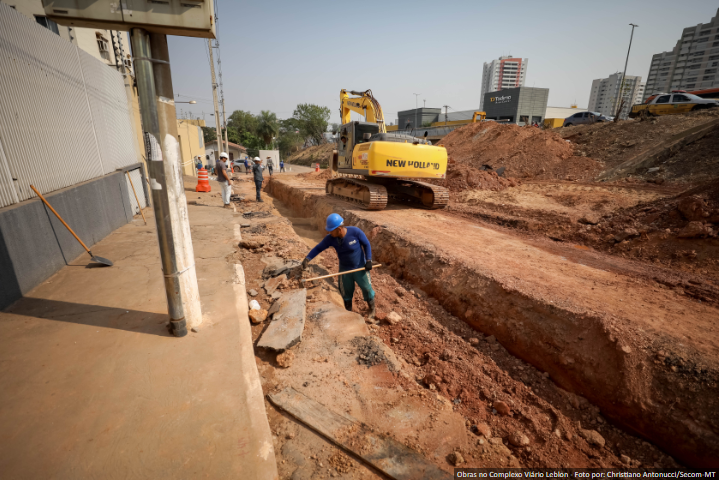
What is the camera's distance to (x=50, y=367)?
2830 millimetres

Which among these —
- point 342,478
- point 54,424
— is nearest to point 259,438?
point 342,478

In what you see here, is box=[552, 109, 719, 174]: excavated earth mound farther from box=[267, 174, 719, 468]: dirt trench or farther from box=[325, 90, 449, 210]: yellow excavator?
box=[267, 174, 719, 468]: dirt trench

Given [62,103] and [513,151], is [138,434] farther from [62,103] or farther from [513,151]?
[513,151]

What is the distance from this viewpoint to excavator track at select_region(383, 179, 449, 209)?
33.6ft

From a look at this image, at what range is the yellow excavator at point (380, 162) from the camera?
29.7 ft

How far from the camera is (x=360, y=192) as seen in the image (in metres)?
10.6

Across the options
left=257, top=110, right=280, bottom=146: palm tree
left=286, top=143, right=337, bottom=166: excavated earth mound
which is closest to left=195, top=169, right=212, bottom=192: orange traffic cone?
left=286, top=143, right=337, bottom=166: excavated earth mound

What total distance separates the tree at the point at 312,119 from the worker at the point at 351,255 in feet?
184

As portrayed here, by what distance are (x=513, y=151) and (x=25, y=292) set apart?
63.6 ft

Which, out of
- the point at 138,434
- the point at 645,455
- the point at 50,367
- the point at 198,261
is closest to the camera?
the point at 138,434

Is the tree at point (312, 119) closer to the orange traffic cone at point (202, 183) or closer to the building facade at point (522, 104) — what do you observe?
the building facade at point (522, 104)

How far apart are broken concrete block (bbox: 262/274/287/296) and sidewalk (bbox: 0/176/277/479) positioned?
675 mm

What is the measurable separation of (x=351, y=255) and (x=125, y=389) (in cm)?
316

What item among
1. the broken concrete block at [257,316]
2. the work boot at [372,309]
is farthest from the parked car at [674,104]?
the broken concrete block at [257,316]
